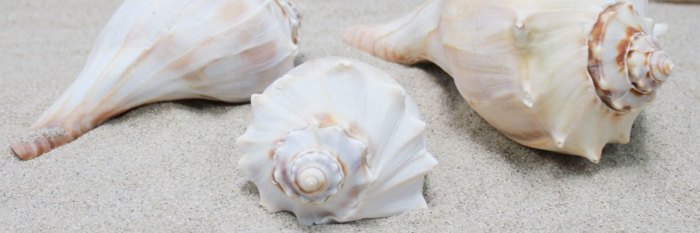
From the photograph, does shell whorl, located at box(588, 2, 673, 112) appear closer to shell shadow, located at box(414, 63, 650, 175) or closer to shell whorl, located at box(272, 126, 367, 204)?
shell shadow, located at box(414, 63, 650, 175)

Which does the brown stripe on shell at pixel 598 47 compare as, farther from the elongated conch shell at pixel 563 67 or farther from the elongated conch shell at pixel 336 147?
the elongated conch shell at pixel 336 147

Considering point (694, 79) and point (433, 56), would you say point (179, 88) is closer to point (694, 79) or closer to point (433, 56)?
point (433, 56)

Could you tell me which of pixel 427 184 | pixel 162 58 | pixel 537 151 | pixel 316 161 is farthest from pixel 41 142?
pixel 537 151

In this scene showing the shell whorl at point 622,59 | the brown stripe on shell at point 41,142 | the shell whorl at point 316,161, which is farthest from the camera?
the brown stripe on shell at point 41,142

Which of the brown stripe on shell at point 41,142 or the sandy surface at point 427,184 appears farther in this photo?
the brown stripe on shell at point 41,142

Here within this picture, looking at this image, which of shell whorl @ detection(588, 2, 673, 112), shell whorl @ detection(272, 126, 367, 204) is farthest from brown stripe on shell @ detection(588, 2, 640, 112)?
shell whorl @ detection(272, 126, 367, 204)

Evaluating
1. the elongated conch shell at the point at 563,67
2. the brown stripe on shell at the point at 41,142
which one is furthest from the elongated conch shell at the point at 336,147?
the brown stripe on shell at the point at 41,142

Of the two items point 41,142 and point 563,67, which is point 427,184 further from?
point 41,142
